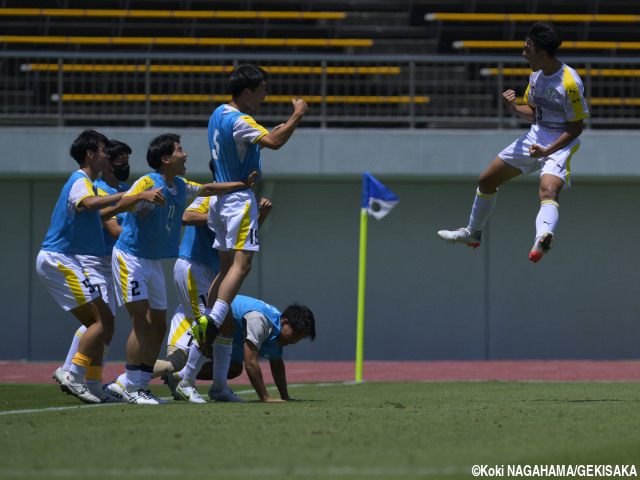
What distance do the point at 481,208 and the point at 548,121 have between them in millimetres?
955

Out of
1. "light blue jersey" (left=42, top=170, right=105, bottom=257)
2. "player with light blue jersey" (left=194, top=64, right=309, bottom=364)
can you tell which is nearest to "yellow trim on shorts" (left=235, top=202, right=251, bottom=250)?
"player with light blue jersey" (left=194, top=64, right=309, bottom=364)

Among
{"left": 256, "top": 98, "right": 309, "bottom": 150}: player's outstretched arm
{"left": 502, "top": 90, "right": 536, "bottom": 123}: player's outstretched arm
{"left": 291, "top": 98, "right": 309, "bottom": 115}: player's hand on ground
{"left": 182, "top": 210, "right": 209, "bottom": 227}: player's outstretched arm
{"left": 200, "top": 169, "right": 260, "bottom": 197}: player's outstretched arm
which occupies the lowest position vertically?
{"left": 182, "top": 210, "right": 209, "bottom": 227}: player's outstretched arm

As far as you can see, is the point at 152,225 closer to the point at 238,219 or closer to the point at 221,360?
the point at 238,219

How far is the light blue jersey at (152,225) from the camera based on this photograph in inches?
288

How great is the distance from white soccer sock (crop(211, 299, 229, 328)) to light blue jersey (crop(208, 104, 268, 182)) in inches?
37.9

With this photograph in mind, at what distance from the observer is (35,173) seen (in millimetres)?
15320

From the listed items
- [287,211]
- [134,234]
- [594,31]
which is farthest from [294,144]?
[134,234]

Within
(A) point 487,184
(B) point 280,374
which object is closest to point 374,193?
(A) point 487,184

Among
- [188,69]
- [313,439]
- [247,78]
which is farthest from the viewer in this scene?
[188,69]

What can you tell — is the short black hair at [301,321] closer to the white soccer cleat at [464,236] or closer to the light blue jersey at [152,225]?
the light blue jersey at [152,225]

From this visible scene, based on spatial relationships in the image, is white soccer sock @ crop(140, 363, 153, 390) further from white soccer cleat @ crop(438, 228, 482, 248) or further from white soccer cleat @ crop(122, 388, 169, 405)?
white soccer cleat @ crop(438, 228, 482, 248)

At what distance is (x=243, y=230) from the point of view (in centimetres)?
708

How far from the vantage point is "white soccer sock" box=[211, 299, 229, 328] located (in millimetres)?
6795

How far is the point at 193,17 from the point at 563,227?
7849mm
